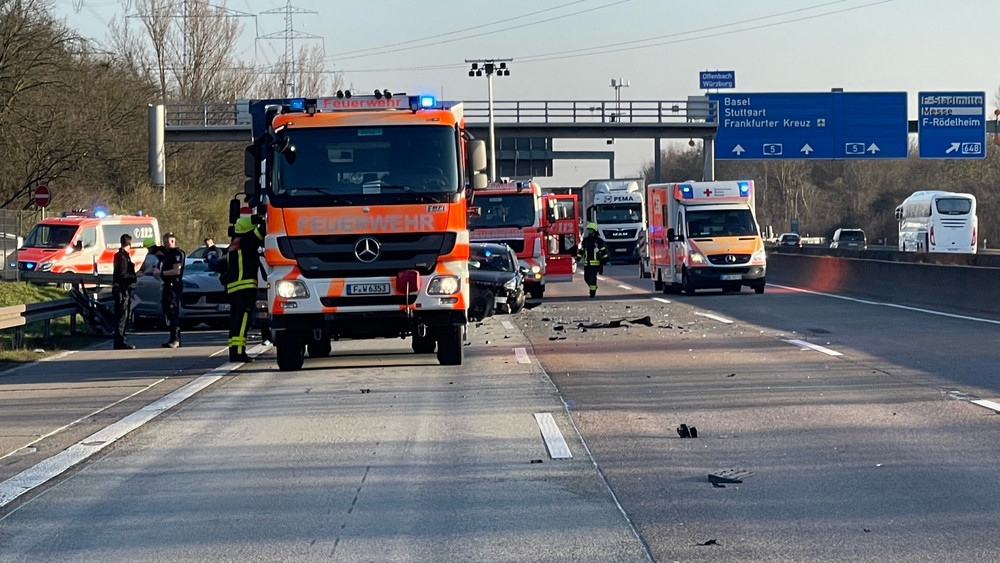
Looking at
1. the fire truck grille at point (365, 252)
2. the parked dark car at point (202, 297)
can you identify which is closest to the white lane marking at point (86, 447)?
the fire truck grille at point (365, 252)

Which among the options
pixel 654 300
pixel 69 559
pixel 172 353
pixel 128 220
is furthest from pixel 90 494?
pixel 128 220

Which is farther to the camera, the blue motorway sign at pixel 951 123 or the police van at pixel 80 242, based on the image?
the blue motorway sign at pixel 951 123

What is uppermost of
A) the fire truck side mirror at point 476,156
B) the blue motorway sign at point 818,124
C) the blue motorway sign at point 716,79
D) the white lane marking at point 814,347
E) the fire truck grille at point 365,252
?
the blue motorway sign at point 716,79

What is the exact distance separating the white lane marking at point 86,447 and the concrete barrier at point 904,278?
50.9ft

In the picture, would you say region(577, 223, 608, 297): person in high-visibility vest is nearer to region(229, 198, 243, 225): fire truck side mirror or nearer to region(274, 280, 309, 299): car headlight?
region(229, 198, 243, 225): fire truck side mirror

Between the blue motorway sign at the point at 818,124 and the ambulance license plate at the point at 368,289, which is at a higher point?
the blue motorway sign at the point at 818,124

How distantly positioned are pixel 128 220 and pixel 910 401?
28677mm

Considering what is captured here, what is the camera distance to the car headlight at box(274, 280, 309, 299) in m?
13.9

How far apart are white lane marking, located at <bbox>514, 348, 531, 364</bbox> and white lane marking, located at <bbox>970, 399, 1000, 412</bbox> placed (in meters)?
5.82

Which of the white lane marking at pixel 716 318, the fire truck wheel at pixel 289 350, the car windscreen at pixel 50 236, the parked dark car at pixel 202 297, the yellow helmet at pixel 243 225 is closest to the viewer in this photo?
the fire truck wheel at pixel 289 350

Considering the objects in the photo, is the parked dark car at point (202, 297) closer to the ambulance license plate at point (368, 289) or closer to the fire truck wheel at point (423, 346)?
the fire truck wheel at point (423, 346)

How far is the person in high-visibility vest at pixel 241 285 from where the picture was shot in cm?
1620

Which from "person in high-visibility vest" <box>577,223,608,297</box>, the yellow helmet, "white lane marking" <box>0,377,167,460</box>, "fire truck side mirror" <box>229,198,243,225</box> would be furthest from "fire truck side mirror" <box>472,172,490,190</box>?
"person in high-visibility vest" <box>577,223,608,297</box>

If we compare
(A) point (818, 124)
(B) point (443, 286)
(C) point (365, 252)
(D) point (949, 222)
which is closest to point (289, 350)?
(C) point (365, 252)
